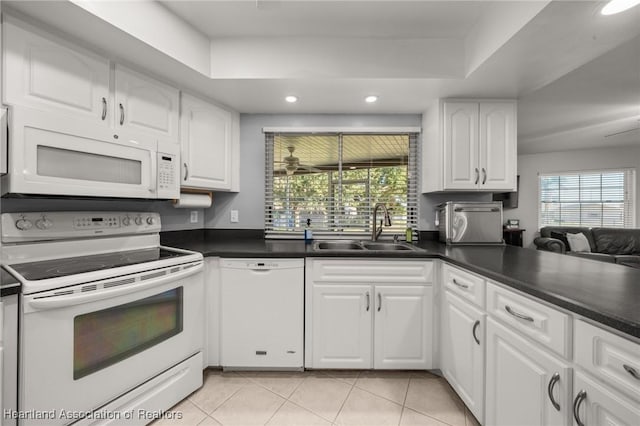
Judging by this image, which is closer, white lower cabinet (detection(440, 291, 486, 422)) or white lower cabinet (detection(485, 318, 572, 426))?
white lower cabinet (detection(485, 318, 572, 426))

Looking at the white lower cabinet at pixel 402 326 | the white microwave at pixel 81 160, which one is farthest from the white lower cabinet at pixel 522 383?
the white microwave at pixel 81 160

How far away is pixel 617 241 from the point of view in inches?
165

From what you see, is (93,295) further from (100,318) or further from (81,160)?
(81,160)

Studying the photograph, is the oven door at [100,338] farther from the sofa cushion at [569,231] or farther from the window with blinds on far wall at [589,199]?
the window with blinds on far wall at [589,199]

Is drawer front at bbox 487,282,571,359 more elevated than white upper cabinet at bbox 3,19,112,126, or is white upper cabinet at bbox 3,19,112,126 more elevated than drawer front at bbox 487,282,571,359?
white upper cabinet at bbox 3,19,112,126

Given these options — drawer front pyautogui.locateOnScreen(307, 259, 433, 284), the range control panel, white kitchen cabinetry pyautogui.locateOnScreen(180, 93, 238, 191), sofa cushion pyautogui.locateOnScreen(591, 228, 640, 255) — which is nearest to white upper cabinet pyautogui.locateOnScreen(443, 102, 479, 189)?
drawer front pyautogui.locateOnScreen(307, 259, 433, 284)

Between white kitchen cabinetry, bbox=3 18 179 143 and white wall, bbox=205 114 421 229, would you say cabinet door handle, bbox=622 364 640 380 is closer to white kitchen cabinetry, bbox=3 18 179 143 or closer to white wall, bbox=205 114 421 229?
white wall, bbox=205 114 421 229

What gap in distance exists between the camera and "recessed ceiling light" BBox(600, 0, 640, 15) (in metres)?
1.14

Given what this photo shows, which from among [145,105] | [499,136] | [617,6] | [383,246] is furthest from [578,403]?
[145,105]

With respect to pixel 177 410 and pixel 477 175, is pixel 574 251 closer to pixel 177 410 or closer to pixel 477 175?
pixel 477 175

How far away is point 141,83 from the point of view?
1.70 metres

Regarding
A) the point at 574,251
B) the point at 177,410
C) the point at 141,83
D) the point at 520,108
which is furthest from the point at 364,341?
the point at 574,251

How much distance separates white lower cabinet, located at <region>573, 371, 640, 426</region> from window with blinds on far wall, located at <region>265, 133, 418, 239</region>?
67.9 inches

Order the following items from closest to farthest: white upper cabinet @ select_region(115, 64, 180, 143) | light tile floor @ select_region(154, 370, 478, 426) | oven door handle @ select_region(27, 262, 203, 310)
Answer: oven door handle @ select_region(27, 262, 203, 310) < light tile floor @ select_region(154, 370, 478, 426) < white upper cabinet @ select_region(115, 64, 180, 143)
